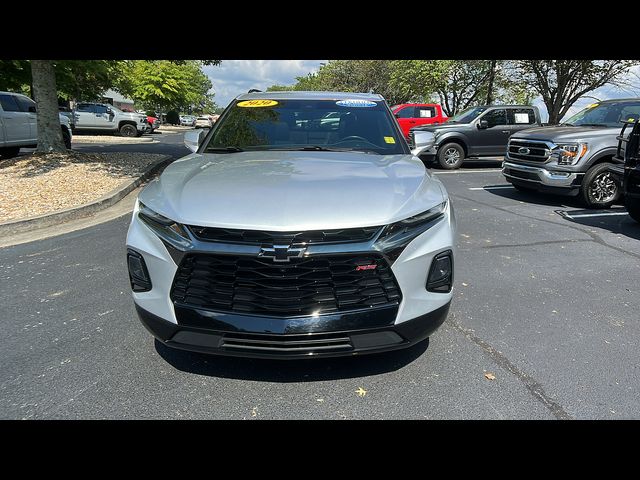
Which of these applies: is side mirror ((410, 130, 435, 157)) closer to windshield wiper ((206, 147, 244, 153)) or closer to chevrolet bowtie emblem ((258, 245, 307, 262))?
windshield wiper ((206, 147, 244, 153))

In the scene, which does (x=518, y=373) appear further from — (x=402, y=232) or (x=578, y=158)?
(x=578, y=158)

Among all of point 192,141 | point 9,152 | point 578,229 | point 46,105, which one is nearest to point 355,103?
point 192,141

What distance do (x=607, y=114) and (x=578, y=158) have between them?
1.86m

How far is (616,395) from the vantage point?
8.07ft

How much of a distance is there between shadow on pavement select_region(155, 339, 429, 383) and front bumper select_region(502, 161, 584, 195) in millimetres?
6203

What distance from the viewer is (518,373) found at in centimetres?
267

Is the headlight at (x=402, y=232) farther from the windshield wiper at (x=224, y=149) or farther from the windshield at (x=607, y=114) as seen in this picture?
the windshield at (x=607, y=114)

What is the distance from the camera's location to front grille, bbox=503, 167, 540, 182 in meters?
7.80

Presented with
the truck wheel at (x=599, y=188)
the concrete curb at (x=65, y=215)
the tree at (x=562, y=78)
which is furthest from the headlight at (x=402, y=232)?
the tree at (x=562, y=78)

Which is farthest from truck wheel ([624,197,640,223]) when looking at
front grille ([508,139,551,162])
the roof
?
the roof

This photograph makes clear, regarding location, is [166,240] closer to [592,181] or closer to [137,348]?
[137,348]

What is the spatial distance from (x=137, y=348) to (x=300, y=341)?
143 centimetres
